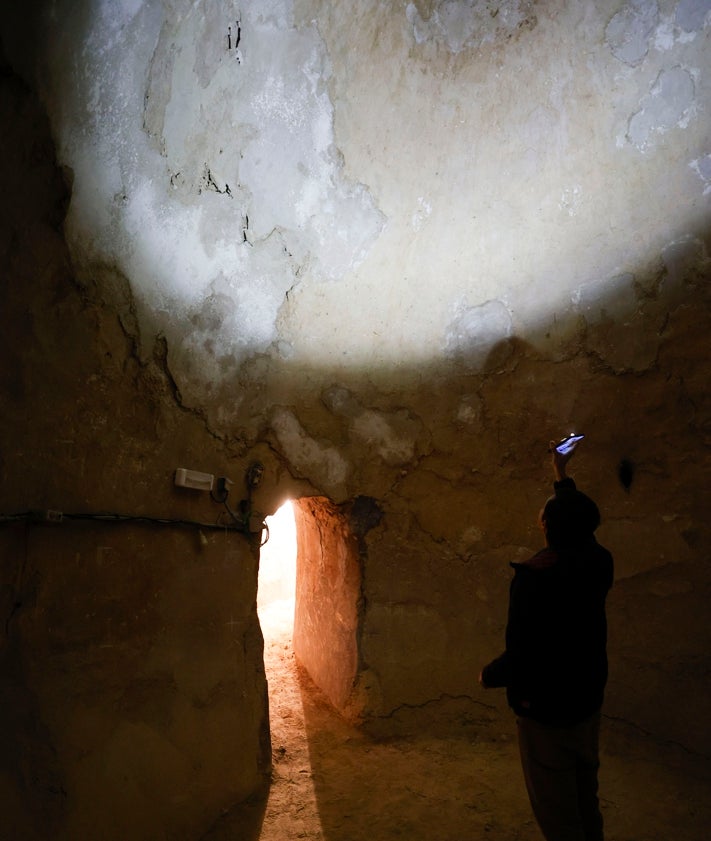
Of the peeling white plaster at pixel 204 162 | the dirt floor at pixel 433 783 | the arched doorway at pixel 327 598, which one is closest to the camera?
the peeling white plaster at pixel 204 162

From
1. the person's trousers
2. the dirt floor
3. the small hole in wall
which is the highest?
the small hole in wall

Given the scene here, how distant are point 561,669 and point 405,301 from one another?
6.58ft

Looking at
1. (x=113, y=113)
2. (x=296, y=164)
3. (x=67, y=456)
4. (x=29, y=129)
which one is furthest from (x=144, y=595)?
(x=296, y=164)

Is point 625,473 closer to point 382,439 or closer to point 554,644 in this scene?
point 382,439

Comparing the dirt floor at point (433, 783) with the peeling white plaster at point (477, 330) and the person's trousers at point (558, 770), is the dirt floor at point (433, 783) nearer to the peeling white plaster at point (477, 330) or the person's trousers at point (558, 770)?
the person's trousers at point (558, 770)

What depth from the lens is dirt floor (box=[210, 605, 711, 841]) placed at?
7.07ft

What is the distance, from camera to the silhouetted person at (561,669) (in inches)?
59.6

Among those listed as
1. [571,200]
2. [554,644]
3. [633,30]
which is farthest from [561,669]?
[633,30]

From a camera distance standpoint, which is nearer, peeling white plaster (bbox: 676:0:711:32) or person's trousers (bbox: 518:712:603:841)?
person's trousers (bbox: 518:712:603:841)

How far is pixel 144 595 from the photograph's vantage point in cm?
203

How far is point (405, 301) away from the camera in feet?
9.76

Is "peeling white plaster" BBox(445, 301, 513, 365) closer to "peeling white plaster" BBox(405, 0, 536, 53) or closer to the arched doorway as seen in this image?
the arched doorway

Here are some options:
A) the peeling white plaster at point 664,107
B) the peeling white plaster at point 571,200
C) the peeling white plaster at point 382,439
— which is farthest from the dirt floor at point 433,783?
the peeling white plaster at point 664,107

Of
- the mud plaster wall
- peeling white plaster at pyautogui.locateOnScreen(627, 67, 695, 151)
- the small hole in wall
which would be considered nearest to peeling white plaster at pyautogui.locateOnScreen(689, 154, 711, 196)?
the mud plaster wall
